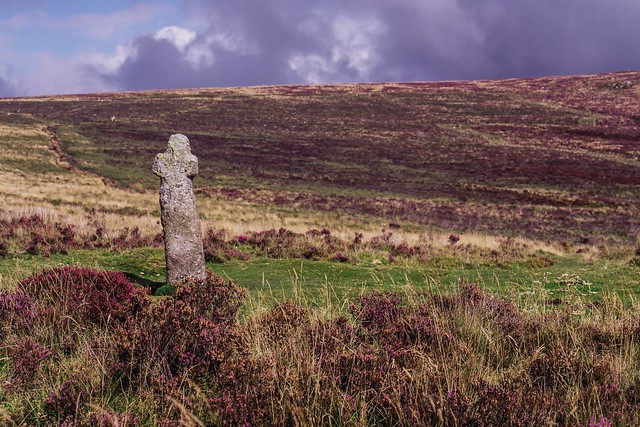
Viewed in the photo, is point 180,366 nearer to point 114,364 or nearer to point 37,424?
point 114,364

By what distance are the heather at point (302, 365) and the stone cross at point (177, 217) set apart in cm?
403

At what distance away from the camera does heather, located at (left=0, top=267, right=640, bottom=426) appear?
3568 millimetres

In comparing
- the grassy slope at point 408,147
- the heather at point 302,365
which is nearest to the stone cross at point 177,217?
the heather at point 302,365

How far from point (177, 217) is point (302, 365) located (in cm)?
694

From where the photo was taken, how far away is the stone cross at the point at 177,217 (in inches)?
409

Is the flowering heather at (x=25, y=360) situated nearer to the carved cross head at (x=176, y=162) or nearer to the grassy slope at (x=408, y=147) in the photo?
the carved cross head at (x=176, y=162)

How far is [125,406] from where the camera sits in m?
3.97

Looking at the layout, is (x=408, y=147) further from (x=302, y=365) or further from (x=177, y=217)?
(x=302, y=365)

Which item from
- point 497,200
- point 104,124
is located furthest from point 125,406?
point 104,124

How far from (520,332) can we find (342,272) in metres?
8.63

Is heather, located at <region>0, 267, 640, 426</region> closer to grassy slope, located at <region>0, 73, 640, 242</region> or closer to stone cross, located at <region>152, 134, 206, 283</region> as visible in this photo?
stone cross, located at <region>152, 134, 206, 283</region>

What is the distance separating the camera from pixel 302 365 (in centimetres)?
410

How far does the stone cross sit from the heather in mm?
4033

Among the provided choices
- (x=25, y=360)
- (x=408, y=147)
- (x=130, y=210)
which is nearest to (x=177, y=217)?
(x=25, y=360)
